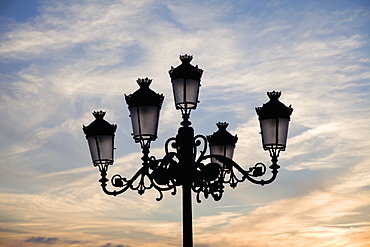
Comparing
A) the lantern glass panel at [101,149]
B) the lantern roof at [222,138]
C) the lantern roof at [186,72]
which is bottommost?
the lantern glass panel at [101,149]

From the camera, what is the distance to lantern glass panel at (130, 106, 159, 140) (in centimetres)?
954

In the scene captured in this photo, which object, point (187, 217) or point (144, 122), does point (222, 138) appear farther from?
point (187, 217)

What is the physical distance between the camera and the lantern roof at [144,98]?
31.4ft

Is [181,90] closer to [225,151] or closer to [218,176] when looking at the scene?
[218,176]

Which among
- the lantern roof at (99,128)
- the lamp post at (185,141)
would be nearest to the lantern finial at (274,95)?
the lamp post at (185,141)

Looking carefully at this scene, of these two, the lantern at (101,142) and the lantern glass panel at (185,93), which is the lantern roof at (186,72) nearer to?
the lantern glass panel at (185,93)

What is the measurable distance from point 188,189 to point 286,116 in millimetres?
2135

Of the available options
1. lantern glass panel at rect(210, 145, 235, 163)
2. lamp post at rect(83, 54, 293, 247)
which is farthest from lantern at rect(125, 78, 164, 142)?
lantern glass panel at rect(210, 145, 235, 163)

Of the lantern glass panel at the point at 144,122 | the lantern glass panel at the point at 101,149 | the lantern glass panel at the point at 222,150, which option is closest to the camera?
the lantern glass panel at the point at 144,122

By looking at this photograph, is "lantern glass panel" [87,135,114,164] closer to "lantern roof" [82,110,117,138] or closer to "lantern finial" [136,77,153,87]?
"lantern roof" [82,110,117,138]

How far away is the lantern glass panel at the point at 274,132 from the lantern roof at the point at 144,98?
1.84 metres

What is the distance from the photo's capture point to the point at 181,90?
31.6 ft

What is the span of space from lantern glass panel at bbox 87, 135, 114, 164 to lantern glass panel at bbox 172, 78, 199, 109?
1.54 m


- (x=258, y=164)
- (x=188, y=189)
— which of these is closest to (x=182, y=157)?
(x=188, y=189)
